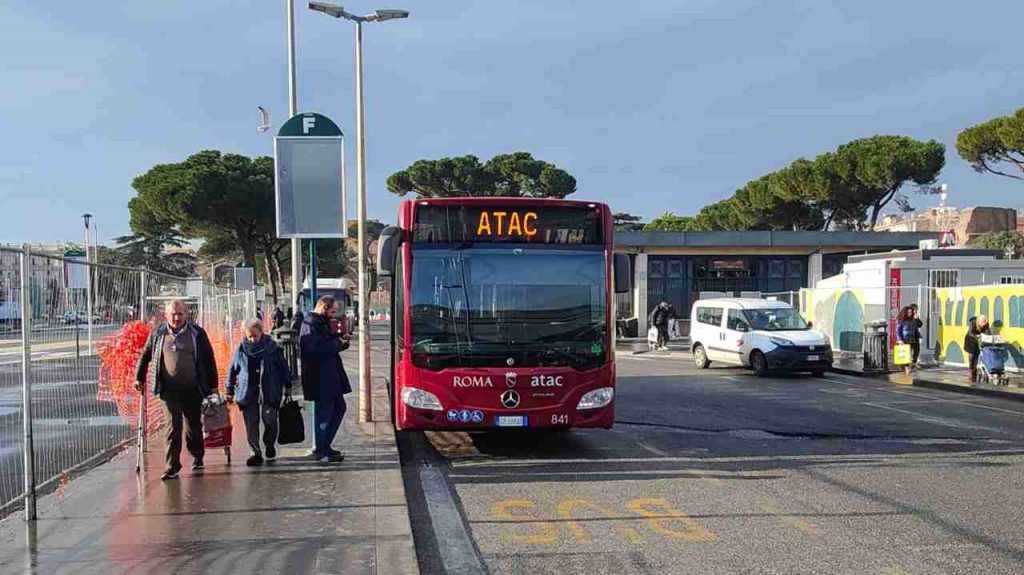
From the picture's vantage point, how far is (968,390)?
16562mm

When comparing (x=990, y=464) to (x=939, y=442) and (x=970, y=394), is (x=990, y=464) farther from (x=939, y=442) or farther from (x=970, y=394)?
(x=970, y=394)

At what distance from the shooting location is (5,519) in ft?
19.6

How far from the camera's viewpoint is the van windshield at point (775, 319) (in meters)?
20.5

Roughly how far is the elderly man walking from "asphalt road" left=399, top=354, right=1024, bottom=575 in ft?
7.16

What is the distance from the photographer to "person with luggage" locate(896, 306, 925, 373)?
65.0ft

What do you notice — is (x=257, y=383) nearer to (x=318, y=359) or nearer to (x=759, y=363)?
(x=318, y=359)

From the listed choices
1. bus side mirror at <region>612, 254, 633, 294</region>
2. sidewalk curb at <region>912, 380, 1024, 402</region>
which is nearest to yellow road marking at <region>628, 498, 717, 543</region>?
bus side mirror at <region>612, 254, 633, 294</region>

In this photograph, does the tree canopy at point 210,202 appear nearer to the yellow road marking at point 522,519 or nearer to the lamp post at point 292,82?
the lamp post at point 292,82

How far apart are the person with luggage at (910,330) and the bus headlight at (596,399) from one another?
1342 cm

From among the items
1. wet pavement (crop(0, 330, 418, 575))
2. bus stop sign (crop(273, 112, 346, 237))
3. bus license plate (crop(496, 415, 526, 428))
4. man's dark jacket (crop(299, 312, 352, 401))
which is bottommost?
wet pavement (crop(0, 330, 418, 575))

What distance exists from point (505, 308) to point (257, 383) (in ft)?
8.86

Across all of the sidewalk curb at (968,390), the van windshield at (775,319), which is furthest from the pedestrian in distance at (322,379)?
the van windshield at (775,319)

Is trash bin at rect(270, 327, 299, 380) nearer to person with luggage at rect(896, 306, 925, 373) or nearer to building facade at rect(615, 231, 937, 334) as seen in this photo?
person with luggage at rect(896, 306, 925, 373)

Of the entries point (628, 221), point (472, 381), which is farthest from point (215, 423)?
point (628, 221)
